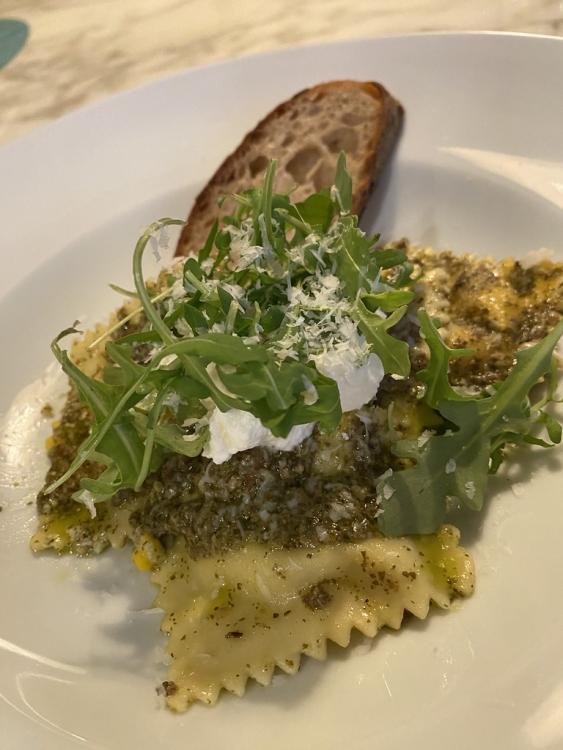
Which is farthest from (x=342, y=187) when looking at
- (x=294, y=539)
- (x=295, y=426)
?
(x=294, y=539)

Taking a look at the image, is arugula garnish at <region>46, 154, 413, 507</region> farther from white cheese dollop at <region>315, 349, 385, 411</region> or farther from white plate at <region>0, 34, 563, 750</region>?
white plate at <region>0, 34, 563, 750</region>

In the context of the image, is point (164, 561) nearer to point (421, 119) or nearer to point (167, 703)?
point (167, 703)

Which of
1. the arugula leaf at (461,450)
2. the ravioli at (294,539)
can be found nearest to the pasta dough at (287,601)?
the ravioli at (294,539)

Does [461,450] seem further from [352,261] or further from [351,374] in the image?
[352,261]

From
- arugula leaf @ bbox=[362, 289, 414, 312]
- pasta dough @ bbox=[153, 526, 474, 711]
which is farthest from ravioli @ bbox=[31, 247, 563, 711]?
arugula leaf @ bbox=[362, 289, 414, 312]

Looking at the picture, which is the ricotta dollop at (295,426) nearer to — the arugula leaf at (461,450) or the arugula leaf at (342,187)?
the arugula leaf at (461,450)

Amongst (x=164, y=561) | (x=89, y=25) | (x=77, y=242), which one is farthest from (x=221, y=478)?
(x=89, y=25)
